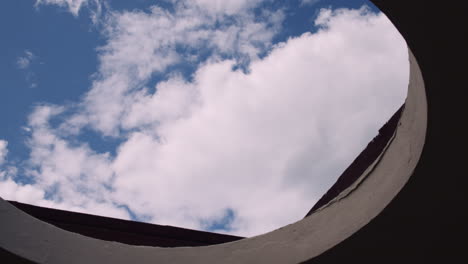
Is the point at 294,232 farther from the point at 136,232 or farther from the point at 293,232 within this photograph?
the point at 136,232

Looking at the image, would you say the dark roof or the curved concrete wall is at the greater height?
the dark roof

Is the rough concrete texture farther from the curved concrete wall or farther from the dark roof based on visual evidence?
the dark roof

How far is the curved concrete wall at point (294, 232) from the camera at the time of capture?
2256 mm

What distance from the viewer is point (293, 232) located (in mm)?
2568

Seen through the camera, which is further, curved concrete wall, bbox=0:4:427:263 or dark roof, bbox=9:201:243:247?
dark roof, bbox=9:201:243:247

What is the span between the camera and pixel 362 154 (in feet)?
12.5

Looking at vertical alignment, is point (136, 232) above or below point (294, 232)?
above

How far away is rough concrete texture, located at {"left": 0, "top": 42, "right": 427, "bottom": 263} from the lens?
2.26 meters

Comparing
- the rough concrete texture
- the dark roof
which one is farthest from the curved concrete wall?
the dark roof

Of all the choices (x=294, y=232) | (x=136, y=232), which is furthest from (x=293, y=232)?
(x=136, y=232)

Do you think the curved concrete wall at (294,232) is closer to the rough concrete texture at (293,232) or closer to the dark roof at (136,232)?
the rough concrete texture at (293,232)

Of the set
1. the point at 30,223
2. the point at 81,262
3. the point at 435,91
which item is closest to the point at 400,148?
the point at 435,91

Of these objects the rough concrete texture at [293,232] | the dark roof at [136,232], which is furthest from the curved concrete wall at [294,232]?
the dark roof at [136,232]

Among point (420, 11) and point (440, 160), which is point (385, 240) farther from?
point (420, 11)
